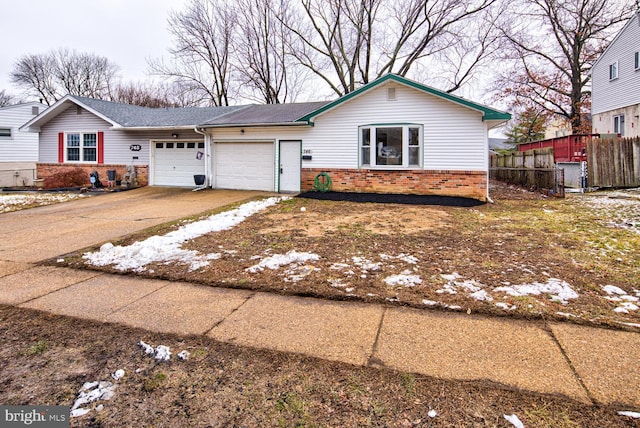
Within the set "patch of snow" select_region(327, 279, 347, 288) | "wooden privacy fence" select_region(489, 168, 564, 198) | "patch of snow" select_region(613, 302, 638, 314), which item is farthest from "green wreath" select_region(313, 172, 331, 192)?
"patch of snow" select_region(613, 302, 638, 314)

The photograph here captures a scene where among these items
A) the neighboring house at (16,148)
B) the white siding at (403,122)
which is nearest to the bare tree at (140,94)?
the neighboring house at (16,148)

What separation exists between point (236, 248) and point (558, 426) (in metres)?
5.00

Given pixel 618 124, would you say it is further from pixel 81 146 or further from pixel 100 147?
pixel 81 146

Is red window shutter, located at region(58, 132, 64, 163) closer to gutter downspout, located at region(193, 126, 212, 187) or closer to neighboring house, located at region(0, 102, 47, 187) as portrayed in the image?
neighboring house, located at region(0, 102, 47, 187)

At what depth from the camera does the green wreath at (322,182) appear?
46.4 ft

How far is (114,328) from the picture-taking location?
352 centimetres

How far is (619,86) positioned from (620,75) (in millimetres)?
544

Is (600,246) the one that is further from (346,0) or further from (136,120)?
(346,0)

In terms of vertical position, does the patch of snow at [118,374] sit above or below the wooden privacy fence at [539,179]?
below

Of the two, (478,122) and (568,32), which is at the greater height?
(568,32)

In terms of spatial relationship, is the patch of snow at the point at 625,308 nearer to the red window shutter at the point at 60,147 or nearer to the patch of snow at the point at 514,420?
the patch of snow at the point at 514,420

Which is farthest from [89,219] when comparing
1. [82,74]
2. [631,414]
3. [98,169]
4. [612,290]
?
[82,74]

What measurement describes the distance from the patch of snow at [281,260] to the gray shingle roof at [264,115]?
358 inches

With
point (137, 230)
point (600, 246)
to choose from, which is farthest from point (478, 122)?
point (137, 230)
